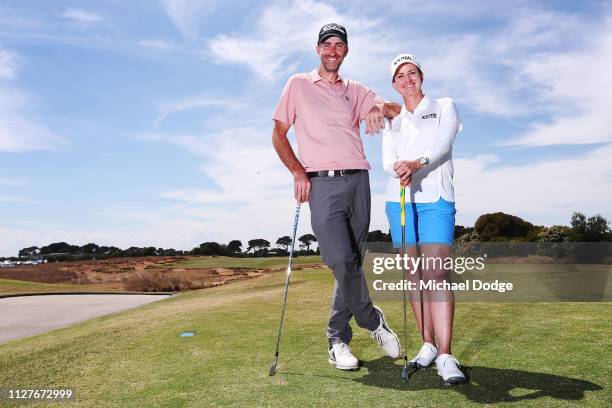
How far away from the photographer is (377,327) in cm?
538

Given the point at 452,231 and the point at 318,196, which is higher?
the point at 318,196

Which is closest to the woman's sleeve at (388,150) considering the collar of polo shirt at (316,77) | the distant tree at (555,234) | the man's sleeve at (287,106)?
the collar of polo shirt at (316,77)

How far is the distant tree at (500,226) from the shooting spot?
134ft

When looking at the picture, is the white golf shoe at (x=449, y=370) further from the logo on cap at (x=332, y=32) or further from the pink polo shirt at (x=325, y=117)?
the logo on cap at (x=332, y=32)

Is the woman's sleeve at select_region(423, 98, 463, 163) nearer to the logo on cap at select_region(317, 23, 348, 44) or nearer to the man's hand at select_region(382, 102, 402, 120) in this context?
the man's hand at select_region(382, 102, 402, 120)

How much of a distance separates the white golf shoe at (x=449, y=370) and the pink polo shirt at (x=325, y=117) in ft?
5.96

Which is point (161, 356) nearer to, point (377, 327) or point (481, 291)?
point (377, 327)

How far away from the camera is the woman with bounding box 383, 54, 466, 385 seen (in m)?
4.90

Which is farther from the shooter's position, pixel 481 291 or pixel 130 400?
pixel 481 291

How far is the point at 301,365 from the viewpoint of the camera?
5.51 meters

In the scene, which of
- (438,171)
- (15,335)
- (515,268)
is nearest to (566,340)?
(438,171)

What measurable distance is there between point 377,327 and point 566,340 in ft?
8.17

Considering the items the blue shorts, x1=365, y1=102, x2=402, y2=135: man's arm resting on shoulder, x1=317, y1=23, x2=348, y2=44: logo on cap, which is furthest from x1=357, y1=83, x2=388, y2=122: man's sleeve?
the blue shorts

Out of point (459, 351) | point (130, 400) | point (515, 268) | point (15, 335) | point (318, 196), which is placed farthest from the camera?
point (515, 268)
